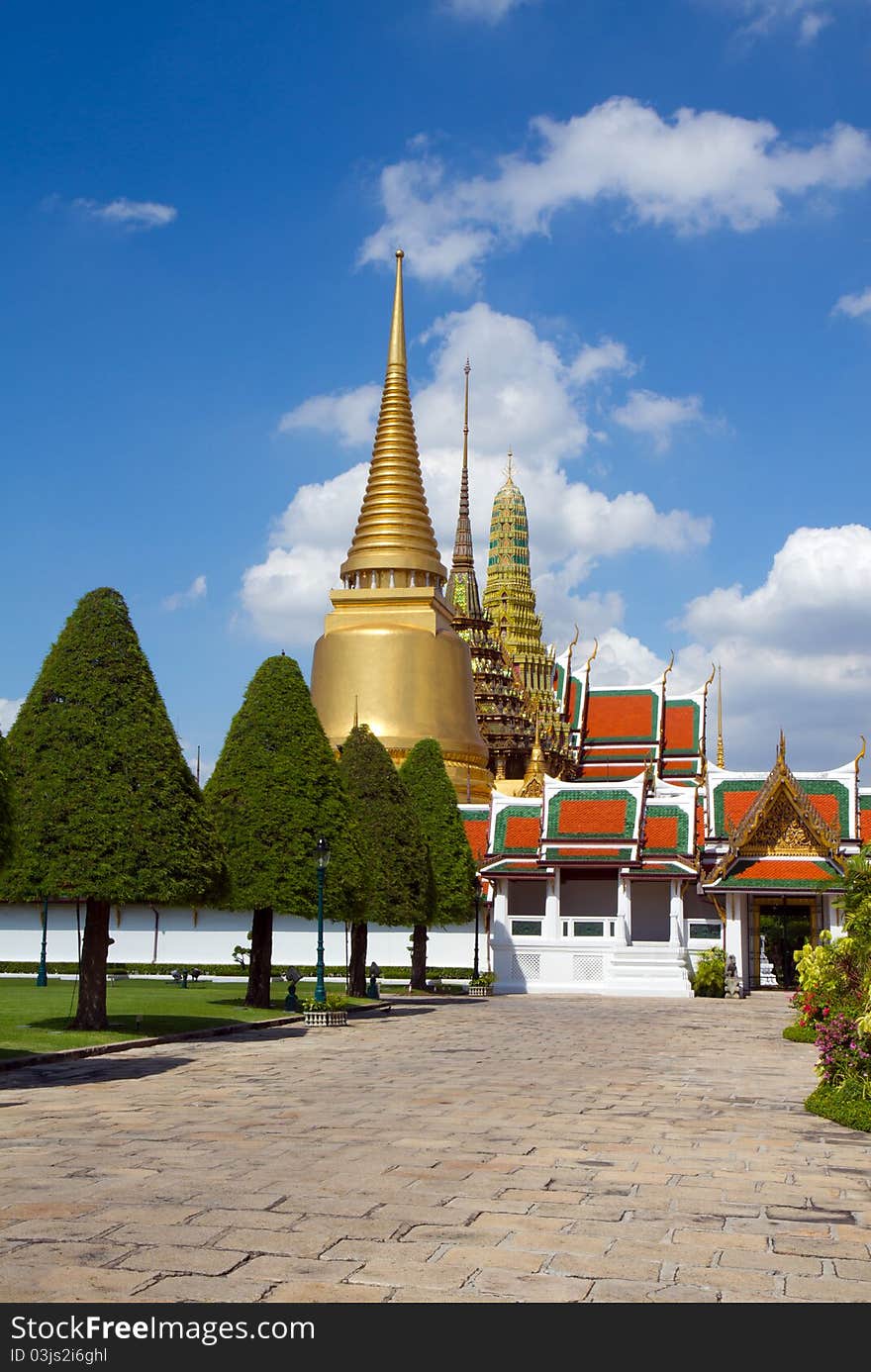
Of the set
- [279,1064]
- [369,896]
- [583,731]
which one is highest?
[583,731]

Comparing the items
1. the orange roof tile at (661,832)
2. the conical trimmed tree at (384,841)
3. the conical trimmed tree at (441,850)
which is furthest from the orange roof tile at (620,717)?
the conical trimmed tree at (384,841)

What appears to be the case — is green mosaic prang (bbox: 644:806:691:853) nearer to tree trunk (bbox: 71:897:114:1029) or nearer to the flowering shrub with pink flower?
tree trunk (bbox: 71:897:114:1029)

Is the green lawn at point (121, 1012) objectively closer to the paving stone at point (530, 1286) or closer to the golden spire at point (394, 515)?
the paving stone at point (530, 1286)

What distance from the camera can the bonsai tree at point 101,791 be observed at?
21.5m

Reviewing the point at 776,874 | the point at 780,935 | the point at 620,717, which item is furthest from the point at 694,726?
the point at 776,874

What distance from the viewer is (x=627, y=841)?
47.5 m

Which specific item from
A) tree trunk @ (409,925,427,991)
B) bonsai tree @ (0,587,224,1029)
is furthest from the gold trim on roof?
bonsai tree @ (0,587,224,1029)

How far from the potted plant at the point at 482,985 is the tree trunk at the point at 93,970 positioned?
21.4 m

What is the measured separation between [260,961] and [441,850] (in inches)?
527

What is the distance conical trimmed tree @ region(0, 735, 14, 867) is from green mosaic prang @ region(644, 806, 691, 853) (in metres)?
33.5
